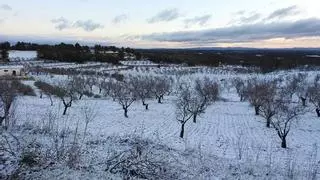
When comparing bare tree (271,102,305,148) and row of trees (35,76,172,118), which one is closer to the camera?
bare tree (271,102,305,148)

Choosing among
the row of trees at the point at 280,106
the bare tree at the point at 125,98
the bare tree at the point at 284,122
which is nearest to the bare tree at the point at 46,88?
the bare tree at the point at 125,98

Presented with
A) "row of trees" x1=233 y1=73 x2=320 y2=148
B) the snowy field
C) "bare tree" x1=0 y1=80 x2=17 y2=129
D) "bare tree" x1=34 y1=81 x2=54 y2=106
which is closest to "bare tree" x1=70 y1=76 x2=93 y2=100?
the snowy field

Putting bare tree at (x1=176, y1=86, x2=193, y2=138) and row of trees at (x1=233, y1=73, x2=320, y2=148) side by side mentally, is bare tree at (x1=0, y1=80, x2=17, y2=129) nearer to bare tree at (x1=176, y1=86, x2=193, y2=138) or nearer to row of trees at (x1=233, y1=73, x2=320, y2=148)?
bare tree at (x1=176, y1=86, x2=193, y2=138)

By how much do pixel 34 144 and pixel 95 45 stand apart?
16406cm

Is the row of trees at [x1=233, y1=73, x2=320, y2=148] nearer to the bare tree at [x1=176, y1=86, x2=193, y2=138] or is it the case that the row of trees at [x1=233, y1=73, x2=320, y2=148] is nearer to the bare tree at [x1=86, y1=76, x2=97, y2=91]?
the bare tree at [x1=176, y1=86, x2=193, y2=138]

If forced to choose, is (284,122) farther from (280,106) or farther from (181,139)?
(181,139)

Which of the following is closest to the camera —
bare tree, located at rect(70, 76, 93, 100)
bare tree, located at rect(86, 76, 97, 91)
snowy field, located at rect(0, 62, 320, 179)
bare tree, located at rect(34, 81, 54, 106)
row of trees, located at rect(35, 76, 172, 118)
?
snowy field, located at rect(0, 62, 320, 179)

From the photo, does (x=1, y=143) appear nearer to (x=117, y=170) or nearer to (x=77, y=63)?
(x=117, y=170)

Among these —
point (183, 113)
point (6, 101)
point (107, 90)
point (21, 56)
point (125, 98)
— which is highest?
point (21, 56)

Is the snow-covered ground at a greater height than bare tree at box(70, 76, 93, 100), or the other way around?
the snow-covered ground

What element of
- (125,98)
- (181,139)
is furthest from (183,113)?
(181,139)

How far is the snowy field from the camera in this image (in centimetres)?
814

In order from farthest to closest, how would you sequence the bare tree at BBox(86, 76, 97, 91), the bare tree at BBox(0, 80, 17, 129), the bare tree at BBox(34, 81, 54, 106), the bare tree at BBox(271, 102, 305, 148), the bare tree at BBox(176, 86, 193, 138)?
the bare tree at BBox(86, 76, 97, 91) < the bare tree at BBox(34, 81, 54, 106) < the bare tree at BBox(176, 86, 193, 138) < the bare tree at BBox(271, 102, 305, 148) < the bare tree at BBox(0, 80, 17, 129)

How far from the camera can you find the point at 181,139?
30109mm
